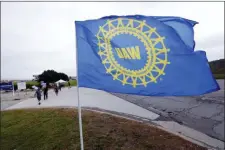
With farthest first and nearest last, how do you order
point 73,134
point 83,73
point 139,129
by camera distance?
point 139,129 → point 73,134 → point 83,73

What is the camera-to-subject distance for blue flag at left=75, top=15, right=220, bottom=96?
5672 mm

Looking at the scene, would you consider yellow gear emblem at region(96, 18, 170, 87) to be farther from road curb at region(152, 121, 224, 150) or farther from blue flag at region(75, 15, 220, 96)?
road curb at region(152, 121, 224, 150)

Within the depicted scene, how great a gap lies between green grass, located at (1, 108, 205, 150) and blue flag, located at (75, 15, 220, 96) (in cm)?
281

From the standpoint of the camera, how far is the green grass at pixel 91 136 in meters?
7.98

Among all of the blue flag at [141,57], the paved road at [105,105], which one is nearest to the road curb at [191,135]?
the paved road at [105,105]

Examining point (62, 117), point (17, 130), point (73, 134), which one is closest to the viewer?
point (73, 134)

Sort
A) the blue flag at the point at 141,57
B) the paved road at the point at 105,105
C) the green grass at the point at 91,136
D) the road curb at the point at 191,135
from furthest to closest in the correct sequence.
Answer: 1. the paved road at the point at 105,105
2. the road curb at the point at 191,135
3. the green grass at the point at 91,136
4. the blue flag at the point at 141,57

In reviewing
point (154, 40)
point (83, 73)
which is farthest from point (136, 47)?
point (83, 73)

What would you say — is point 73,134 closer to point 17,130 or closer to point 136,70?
point 17,130

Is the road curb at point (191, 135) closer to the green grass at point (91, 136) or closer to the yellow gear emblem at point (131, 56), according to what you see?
the green grass at point (91, 136)

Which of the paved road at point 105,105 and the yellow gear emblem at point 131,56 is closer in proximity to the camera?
the yellow gear emblem at point 131,56

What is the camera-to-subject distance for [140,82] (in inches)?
224

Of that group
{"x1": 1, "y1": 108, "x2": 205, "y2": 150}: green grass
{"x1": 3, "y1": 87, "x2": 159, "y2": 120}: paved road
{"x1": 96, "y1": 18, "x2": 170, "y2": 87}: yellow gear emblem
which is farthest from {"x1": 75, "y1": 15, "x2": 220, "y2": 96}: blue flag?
{"x1": 3, "y1": 87, "x2": 159, "y2": 120}: paved road

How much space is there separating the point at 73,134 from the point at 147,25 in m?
4.75
